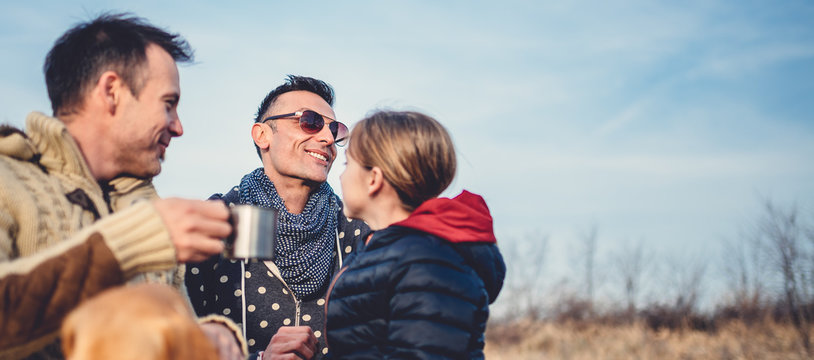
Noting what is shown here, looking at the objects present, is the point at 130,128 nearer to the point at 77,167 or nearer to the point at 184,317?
the point at 77,167

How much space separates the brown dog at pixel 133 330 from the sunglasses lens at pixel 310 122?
3.07 metres

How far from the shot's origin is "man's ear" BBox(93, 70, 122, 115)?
2170 mm

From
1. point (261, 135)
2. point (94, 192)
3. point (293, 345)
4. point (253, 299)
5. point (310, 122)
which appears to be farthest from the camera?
point (261, 135)

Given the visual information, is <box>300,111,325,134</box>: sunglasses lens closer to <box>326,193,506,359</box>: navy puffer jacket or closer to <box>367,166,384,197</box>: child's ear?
<box>367,166,384,197</box>: child's ear

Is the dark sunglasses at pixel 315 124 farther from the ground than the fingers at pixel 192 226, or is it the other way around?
the dark sunglasses at pixel 315 124

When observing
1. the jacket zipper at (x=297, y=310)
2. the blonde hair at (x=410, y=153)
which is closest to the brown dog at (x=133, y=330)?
the blonde hair at (x=410, y=153)

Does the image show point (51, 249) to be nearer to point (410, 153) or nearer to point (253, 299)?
point (410, 153)

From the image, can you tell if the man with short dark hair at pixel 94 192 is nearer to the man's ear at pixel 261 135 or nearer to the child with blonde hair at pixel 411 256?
the child with blonde hair at pixel 411 256

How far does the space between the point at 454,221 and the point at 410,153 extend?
0.38 meters

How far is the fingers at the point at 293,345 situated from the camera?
286 cm

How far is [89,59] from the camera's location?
2.21 meters

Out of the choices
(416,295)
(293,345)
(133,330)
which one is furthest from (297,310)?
(133,330)

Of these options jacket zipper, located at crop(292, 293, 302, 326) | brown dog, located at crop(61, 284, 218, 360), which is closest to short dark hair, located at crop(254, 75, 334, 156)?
jacket zipper, located at crop(292, 293, 302, 326)

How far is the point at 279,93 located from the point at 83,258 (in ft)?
10.5
